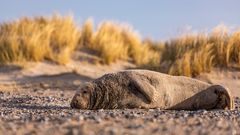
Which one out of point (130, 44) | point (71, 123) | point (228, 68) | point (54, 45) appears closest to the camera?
point (71, 123)

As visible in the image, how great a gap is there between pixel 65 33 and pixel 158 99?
409 inches

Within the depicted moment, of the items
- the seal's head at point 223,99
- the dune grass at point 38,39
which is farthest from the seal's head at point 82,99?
the dune grass at point 38,39

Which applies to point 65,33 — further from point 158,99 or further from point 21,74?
point 158,99

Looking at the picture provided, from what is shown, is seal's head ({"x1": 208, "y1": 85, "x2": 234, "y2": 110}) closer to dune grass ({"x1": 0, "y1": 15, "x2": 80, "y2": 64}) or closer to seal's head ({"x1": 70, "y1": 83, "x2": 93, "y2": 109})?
seal's head ({"x1": 70, "y1": 83, "x2": 93, "y2": 109})

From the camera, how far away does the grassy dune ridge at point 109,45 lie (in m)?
14.4

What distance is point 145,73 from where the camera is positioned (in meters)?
8.40

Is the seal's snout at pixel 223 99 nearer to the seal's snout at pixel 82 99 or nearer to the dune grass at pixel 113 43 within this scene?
the seal's snout at pixel 82 99

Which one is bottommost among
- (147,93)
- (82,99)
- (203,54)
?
(82,99)

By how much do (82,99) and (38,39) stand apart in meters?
9.65

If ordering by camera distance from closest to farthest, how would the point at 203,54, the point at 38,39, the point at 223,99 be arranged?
the point at 223,99 → the point at 203,54 → the point at 38,39

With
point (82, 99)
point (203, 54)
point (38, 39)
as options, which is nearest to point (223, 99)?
point (82, 99)

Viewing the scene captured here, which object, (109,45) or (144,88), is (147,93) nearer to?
(144,88)

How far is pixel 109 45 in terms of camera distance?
18.4 metres

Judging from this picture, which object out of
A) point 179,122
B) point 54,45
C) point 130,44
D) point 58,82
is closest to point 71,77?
point 58,82
